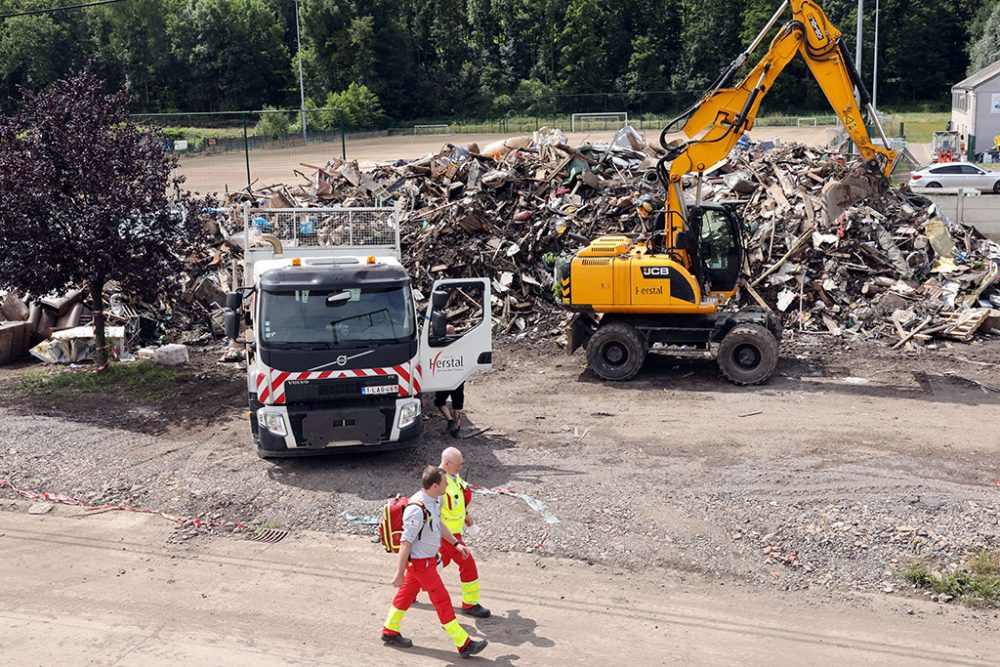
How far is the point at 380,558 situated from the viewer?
33.6 feet

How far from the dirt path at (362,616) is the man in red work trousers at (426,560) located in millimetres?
322

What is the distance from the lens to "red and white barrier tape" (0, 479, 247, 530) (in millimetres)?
11195

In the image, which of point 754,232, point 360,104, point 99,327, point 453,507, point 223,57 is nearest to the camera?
point 453,507

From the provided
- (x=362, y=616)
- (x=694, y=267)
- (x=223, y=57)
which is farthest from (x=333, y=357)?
(x=223, y=57)

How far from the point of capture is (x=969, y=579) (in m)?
9.30

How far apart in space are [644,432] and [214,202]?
844cm

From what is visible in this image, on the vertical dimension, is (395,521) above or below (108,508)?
above

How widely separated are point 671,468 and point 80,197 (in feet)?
33.1

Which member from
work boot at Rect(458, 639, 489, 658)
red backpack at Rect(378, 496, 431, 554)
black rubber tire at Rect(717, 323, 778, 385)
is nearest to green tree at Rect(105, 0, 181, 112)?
black rubber tire at Rect(717, 323, 778, 385)

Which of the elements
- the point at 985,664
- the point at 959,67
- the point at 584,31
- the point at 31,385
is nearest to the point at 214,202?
the point at 31,385

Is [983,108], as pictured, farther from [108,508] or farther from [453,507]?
[453,507]

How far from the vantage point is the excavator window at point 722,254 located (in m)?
16.6

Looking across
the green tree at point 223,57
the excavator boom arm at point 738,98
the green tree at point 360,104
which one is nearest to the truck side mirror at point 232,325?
the excavator boom arm at point 738,98

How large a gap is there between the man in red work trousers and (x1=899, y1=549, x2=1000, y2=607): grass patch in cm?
426
